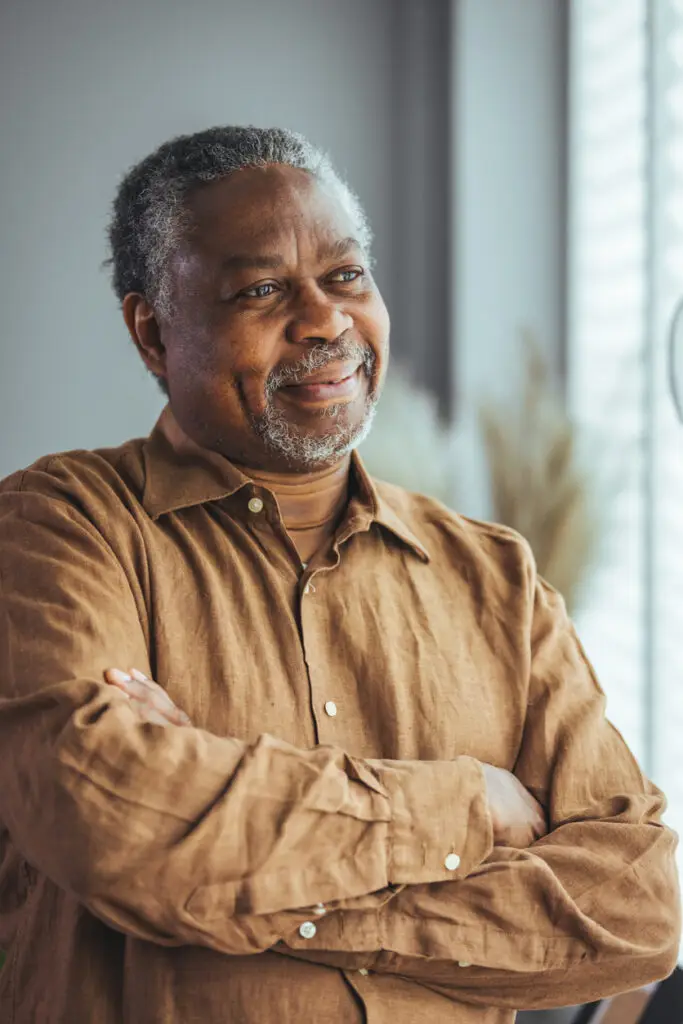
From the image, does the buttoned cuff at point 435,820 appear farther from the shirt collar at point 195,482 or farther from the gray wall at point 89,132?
the gray wall at point 89,132

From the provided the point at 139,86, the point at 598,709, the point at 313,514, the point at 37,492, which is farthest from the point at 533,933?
the point at 139,86

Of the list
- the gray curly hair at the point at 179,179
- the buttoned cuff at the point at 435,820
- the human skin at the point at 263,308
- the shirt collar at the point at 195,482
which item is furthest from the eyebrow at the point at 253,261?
the buttoned cuff at the point at 435,820

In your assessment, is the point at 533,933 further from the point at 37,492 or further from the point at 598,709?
the point at 37,492

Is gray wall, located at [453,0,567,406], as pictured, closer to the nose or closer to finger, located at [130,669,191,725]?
the nose

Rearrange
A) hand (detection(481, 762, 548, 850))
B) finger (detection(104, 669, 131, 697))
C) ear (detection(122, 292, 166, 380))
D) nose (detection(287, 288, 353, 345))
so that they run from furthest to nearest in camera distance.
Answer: ear (detection(122, 292, 166, 380)) → nose (detection(287, 288, 353, 345)) → hand (detection(481, 762, 548, 850)) → finger (detection(104, 669, 131, 697))

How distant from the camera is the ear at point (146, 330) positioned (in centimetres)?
168

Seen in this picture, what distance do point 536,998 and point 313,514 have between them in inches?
28.5

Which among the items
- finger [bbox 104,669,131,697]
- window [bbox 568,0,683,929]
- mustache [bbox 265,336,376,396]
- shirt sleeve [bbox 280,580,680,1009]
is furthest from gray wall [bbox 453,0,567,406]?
finger [bbox 104,669,131,697]

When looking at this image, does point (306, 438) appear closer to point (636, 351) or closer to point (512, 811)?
point (512, 811)

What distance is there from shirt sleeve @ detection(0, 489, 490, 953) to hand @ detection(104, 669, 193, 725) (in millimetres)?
23

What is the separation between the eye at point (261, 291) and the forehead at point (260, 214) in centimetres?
5

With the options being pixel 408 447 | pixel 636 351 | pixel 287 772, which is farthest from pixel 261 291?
pixel 636 351

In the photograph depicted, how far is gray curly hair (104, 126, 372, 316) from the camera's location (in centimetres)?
157

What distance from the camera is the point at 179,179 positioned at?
1.59 meters
